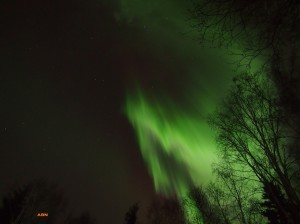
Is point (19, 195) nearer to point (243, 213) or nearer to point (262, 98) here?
point (243, 213)

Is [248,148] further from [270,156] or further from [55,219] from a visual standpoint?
[55,219]

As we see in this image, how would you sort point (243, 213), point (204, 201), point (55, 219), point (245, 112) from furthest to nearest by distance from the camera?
point (55, 219) < point (204, 201) < point (243, 213) < point (245, 112)

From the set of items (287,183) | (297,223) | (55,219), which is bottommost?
(297,223)

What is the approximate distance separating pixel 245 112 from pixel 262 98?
1.22 meters

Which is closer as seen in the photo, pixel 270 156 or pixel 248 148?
pixel 270 156

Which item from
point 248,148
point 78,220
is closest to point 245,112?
point 248,148

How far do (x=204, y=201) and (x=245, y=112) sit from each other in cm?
1827

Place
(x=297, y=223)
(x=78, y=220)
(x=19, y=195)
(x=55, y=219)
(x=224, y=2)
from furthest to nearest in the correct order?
(x=78, y=220), (x=55, y=219), (x=19, y=195), (x=297, y=223), (x=224, y=2)

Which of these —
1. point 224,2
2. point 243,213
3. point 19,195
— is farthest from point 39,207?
point 224,2

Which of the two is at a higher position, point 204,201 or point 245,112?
point 204,201

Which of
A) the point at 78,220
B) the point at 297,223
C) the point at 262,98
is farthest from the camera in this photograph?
the point at 78,220

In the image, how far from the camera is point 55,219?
44.0m

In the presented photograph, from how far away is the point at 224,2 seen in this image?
16.1 feet

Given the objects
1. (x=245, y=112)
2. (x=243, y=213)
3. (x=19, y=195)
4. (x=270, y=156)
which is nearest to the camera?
(x=270, y=156)
